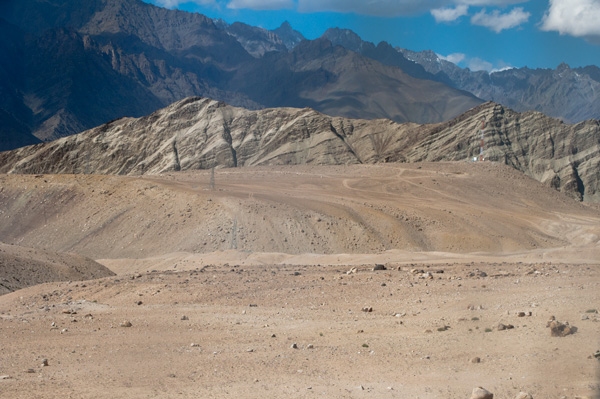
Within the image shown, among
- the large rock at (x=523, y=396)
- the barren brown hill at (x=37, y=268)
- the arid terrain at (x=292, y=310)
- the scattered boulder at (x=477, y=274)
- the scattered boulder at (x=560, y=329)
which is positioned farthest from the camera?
the barren brown hill at (x=37, y=268)

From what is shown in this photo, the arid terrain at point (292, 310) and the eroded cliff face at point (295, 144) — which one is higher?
the eroded cliff face at point (295, 144)

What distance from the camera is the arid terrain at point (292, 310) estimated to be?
9.20 meters

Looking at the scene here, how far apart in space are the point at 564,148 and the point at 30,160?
81045mm

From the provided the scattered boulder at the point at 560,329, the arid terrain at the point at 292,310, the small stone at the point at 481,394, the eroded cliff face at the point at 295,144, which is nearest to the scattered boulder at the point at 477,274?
the arid terrain at the point at 292,310

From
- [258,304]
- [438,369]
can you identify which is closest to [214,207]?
[258,304]

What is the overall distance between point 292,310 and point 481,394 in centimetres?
721

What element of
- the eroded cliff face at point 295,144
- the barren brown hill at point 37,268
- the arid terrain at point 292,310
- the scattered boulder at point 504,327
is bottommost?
the barren brown hill at point 37,268

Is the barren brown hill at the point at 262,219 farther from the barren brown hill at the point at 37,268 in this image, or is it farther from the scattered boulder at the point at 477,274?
the scattered boulder at the point at 477,274

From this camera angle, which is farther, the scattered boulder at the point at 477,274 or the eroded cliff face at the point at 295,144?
the eroded cliff face at the point at 295,144

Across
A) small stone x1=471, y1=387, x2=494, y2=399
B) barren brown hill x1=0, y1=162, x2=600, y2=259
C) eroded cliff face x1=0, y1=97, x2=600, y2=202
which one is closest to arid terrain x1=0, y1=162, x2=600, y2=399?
barren brown hill x1=0, y1=162, x2=600, y2=259

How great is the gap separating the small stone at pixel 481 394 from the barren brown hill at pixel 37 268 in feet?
60.6

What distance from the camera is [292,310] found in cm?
1480

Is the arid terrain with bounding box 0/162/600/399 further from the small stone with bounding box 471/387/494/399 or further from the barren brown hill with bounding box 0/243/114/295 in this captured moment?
the small stone with bounding box 471/387/494/399

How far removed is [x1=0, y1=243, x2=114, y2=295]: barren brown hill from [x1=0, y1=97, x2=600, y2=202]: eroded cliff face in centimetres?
6135
